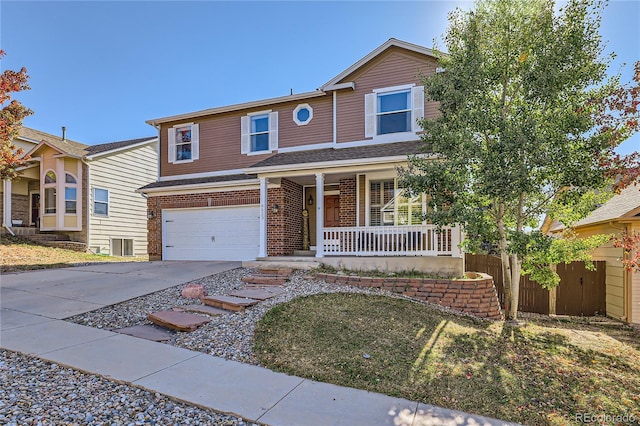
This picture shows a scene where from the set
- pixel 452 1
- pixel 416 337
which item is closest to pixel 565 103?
pixel 452 1

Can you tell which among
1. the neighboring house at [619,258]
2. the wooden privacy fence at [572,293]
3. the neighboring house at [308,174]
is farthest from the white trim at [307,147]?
the neighboring house at [619,258]

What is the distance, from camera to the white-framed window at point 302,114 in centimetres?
1198

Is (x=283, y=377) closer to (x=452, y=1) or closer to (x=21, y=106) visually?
(x=452, y=1)

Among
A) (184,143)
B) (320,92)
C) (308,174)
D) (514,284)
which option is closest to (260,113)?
(320,92)

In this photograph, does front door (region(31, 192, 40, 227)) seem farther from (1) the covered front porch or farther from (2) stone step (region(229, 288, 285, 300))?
(2) stone step (region(229, 288, 285, 300))

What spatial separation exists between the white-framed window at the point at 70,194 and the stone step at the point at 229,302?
13.1 metres

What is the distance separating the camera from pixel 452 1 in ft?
24.4

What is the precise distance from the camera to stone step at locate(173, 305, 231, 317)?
19.7 feet

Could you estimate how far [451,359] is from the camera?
4.56 m

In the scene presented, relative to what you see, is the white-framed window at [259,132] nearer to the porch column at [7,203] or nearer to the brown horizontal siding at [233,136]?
the brown horizontal siding at [233,136]

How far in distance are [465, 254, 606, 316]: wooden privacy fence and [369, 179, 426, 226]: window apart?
12.6 ft

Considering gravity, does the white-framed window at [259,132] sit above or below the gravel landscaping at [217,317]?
above

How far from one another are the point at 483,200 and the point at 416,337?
3041mm

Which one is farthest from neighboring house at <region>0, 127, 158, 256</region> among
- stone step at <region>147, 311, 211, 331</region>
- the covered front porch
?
stone step at <region>147, 311, 211, 331</region>
